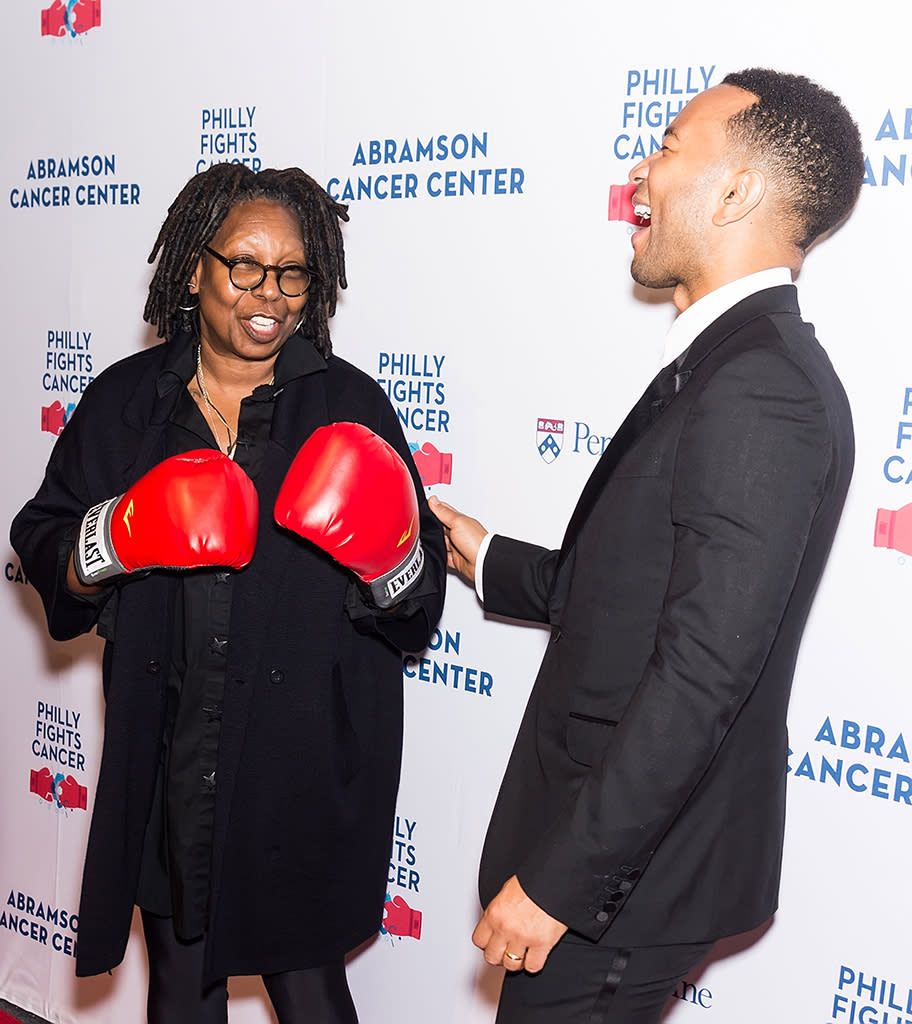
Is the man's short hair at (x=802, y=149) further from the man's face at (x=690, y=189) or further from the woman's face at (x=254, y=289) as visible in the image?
the woman's face at (x=254, y=289)

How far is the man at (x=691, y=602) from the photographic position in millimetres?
Answer: 1085

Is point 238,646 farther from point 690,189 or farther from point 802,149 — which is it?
point 802,149

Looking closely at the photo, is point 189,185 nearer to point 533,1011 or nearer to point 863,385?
point 863,385

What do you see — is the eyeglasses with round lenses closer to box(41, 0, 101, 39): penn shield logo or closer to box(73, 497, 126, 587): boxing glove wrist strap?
box(73, 497, 126, 587): boxing glove wrist strap

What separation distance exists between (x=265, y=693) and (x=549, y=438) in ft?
1.91

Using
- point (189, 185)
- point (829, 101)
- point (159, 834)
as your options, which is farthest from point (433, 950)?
point (829, 101)

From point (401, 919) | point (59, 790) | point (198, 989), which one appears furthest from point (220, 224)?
point (59, 790)

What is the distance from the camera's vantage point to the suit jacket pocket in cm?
122

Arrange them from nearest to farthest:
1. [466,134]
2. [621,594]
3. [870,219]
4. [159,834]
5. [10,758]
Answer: [621,594] < [870,219] < [159,834] < [466,134] < [10,758]

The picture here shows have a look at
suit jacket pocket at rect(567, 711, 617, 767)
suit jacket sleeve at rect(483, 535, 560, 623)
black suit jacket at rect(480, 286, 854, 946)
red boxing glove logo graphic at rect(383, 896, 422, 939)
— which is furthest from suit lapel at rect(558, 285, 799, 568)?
red boxing glove logo graphic at rect(383, 896, 422, 939)

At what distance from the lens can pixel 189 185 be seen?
5.47ft

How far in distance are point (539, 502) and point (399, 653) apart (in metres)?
0.32

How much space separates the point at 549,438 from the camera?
69.9 inches

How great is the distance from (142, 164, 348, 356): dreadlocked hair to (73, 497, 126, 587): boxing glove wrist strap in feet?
1.11
